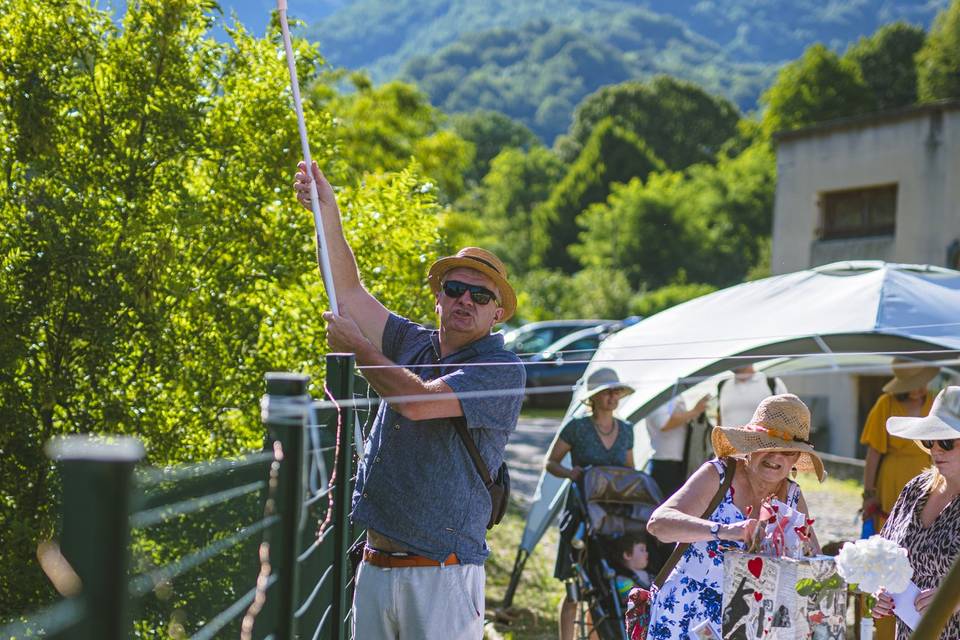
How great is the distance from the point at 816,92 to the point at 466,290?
5492cm

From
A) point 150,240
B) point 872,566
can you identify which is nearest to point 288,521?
point 872,566

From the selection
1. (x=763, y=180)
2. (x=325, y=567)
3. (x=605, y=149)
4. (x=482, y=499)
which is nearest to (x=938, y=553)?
(x=482, y=499)

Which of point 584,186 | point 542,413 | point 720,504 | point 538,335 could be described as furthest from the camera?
point 584,186

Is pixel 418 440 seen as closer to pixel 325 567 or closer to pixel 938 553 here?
pixel 325 567

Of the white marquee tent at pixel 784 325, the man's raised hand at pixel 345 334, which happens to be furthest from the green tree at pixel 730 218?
the man's raised hand at pixel 345 334

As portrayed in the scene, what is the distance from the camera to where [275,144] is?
741 cm

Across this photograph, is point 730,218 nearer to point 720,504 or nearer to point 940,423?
point 940,423

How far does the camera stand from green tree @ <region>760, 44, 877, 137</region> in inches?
2162

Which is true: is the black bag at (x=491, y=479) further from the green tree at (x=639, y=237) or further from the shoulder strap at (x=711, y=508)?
the green tree at (x=639, y=237)

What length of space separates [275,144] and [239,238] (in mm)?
732

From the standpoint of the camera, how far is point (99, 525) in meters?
1.48

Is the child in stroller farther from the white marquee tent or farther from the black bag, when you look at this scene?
the black bag

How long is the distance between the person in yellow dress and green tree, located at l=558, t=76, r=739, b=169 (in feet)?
224

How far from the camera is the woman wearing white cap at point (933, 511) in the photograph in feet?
14.4
